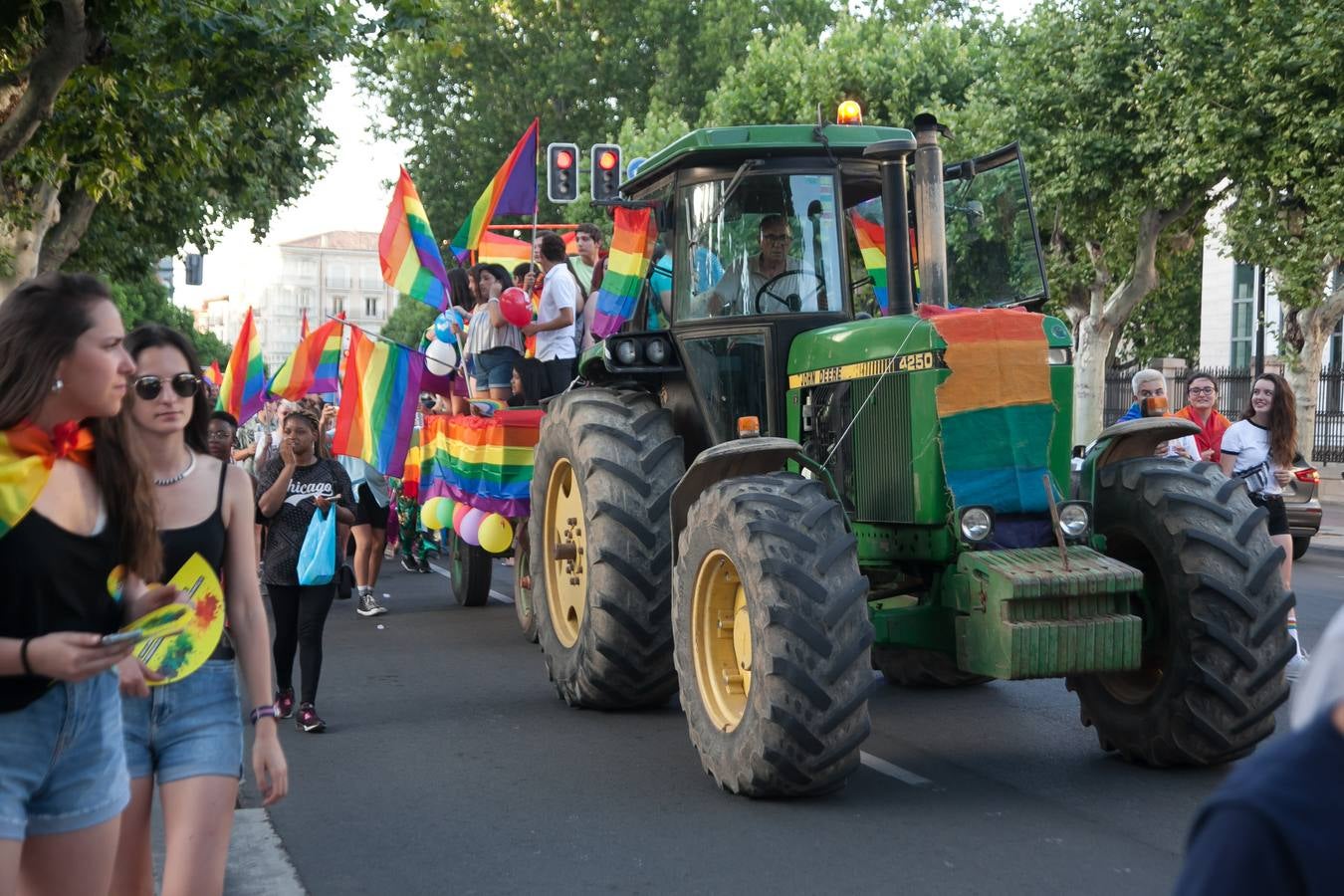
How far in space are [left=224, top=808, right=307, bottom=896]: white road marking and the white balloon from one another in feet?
22.6

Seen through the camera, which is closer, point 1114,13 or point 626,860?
point 626,860

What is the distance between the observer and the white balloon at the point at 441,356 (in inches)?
516

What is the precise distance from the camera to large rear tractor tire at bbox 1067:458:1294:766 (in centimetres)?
643

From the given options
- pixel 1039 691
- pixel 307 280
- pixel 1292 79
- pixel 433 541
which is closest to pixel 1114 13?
pixel 1292 79

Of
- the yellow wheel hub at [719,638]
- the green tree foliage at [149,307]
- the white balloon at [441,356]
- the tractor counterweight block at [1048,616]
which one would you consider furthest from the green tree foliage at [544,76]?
the tractor counterweight block at [1048,616]

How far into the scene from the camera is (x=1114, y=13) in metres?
28.0

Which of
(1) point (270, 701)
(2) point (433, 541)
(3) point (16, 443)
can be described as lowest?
(2) point (433, 541)

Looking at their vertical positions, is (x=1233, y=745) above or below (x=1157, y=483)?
below

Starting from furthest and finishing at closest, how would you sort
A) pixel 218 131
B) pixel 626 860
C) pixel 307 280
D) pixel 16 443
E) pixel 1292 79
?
pixel 307 280 → pixel 1292 79 → pixel 218 131 → pixel 626 860 → pixel 16 443

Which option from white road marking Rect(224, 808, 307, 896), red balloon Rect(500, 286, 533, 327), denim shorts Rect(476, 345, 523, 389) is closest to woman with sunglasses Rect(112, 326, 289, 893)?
white road marking Rect(224, 808, 307, 896)

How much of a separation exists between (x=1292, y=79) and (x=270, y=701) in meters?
23.3

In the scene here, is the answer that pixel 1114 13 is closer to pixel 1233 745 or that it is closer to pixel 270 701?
pixel 1233 745

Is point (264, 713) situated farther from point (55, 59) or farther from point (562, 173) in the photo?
point (562, 173)

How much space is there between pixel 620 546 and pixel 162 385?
13.4 ft
